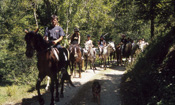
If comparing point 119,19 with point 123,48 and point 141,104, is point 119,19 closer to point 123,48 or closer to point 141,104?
point 123,48

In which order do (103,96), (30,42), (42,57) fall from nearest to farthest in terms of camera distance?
(30,42) → (42,57) → (103,96)

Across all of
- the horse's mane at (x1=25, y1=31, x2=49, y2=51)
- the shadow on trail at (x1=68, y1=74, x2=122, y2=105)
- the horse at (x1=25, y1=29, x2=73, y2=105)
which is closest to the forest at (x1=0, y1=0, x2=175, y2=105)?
the shadow on trail at (x1=68, y1=74, x2=122, y2=105)

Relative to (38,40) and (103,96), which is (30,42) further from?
(103,96)

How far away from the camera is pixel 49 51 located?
5520 mm

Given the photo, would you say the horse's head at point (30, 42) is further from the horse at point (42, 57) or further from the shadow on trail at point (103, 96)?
the shadow on trail at point (103, 96)

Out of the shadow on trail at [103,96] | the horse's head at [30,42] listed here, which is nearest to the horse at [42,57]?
the horse's head at [30,42]

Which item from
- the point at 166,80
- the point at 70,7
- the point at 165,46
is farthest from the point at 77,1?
the point at 166,80

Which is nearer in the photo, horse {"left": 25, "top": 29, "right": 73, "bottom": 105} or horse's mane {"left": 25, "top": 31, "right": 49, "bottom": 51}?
horse's mane {"left": 25, "top": 31, "right": 49, "bottom": 51}

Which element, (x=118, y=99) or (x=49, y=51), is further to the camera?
(x=118, y=99)

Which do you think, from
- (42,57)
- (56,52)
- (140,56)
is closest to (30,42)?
(42,57)

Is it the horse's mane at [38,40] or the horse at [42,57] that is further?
the horse at [42,57]

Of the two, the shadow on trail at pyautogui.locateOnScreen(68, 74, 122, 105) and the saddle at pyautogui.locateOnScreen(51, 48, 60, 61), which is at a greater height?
the saddle at pyautogui.locateOnScreen(51, 48, 60, 61)

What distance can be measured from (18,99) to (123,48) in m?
11.3

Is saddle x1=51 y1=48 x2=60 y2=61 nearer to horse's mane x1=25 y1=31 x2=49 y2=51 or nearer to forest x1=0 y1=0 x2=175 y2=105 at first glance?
horse's mane x1=25 y1=31 x2=49 y2=51
